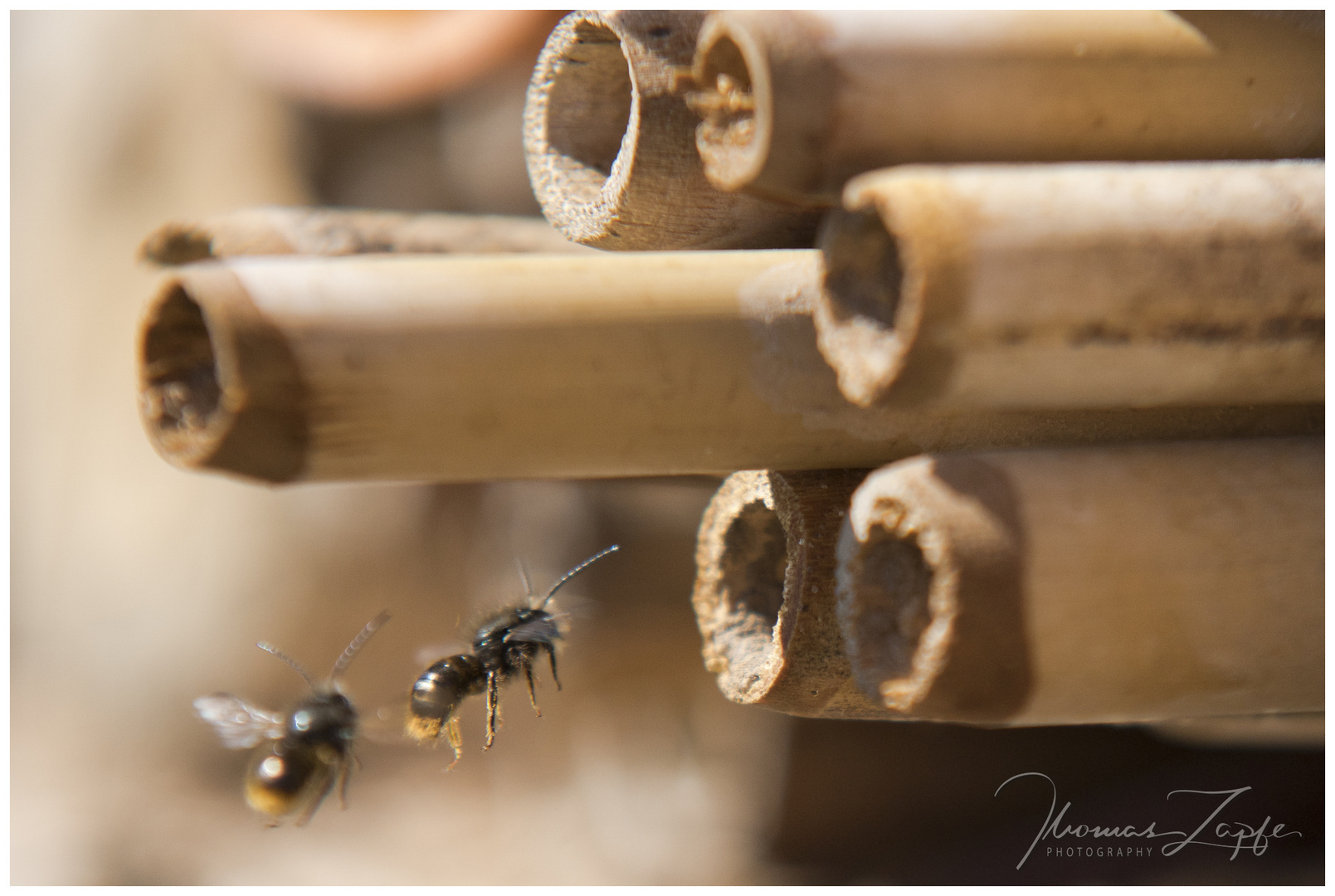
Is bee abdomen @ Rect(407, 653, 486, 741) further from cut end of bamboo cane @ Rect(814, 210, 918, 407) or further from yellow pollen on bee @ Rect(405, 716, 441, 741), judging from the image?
cut end of bamboo cane @ Rect(814, 210, 918, 407)

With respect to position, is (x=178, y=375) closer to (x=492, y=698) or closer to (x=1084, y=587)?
(x=1084, y=587)

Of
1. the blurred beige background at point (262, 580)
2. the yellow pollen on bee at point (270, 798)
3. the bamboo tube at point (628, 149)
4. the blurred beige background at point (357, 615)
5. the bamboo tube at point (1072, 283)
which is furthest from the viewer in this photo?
the blurred beige background at point (262, 580)

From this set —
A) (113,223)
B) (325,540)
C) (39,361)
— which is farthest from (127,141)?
(325,540)

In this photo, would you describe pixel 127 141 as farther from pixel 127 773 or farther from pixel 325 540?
pixel 127 773

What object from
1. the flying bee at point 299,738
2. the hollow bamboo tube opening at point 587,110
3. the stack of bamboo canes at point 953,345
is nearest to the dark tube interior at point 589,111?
the hollow bamboo tube opening at point 587,110

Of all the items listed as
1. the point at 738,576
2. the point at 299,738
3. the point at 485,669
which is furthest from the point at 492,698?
the point at 738,576

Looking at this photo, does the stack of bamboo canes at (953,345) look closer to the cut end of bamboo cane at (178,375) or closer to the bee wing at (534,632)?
the cut end of bamboo cane at (178,375)
